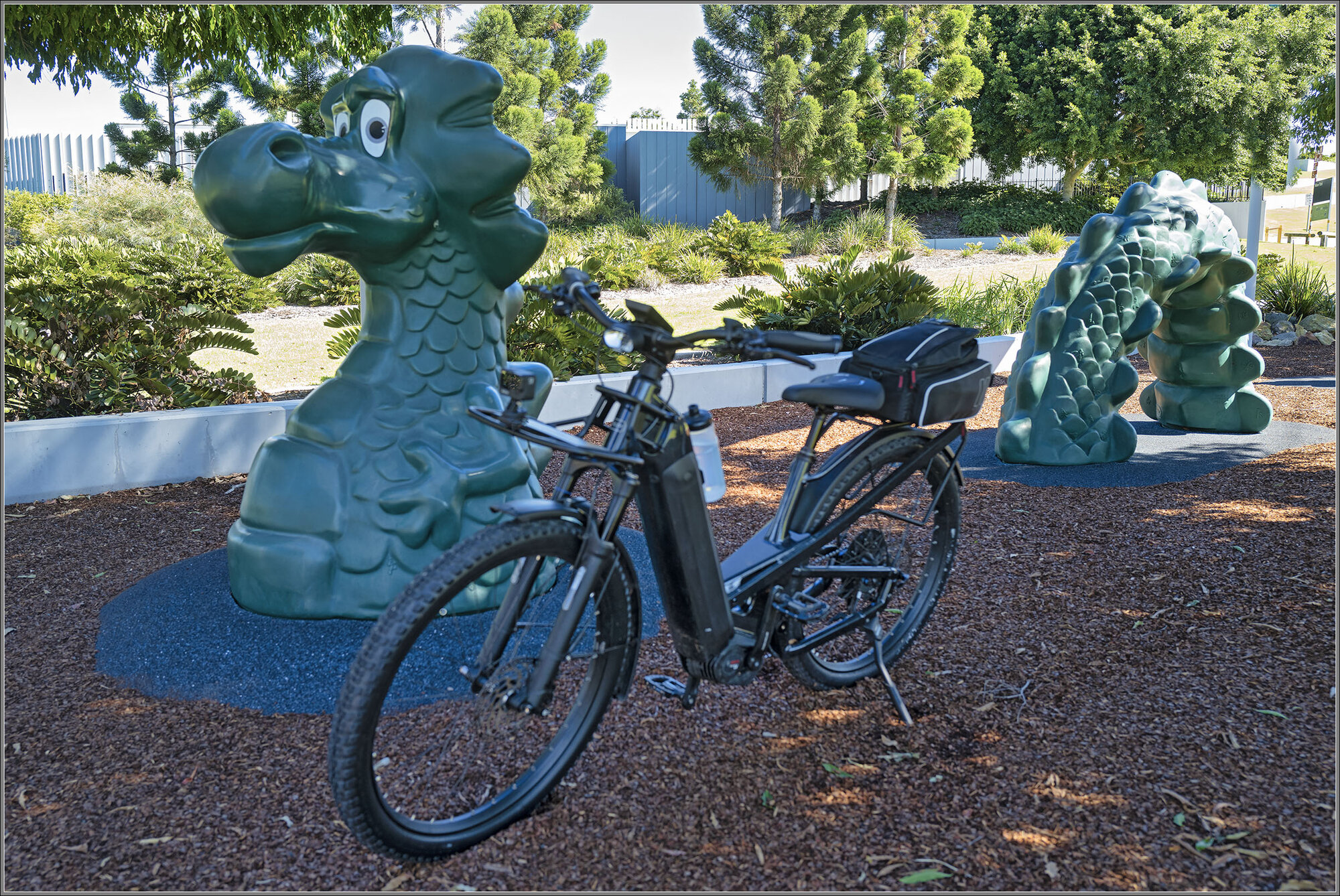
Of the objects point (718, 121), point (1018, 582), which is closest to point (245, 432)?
point (1018, 582)

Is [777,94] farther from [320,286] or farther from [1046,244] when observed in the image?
[320,286]

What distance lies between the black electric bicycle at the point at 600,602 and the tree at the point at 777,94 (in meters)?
24.1

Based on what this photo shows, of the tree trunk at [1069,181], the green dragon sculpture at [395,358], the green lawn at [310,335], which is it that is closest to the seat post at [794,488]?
the green dragon sculpture at [395,358]

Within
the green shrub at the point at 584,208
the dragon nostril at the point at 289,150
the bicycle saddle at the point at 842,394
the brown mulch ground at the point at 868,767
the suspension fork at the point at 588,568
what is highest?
the green shrub at the point at 584,208

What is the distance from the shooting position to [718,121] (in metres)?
26.4

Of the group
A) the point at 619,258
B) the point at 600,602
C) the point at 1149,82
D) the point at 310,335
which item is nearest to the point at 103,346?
the point at 310,335

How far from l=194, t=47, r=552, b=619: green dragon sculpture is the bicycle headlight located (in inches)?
41.6

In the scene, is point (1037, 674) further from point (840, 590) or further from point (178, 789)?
point (178, 789)

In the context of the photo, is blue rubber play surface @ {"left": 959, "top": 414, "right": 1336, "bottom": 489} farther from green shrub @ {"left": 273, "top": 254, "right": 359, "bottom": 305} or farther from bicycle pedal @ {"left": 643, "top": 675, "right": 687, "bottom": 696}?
green shrub @ {"left": 273, "top": 254, "right": 359, "bottom": 305}

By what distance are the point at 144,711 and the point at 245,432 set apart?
2.93m

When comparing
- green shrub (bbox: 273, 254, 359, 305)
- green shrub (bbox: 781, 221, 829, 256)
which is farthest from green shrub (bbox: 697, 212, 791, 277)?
green shrub (bbox: 273, 254, 359, 305)

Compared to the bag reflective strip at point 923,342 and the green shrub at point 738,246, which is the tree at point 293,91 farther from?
the bag reflective strip at point 923,342

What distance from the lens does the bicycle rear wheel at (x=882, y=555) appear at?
9.38 feet

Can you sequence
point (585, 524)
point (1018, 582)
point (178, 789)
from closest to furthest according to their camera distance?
point (585, 524), point (178, 789), point (1018, 582)
